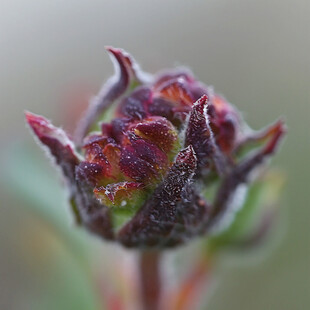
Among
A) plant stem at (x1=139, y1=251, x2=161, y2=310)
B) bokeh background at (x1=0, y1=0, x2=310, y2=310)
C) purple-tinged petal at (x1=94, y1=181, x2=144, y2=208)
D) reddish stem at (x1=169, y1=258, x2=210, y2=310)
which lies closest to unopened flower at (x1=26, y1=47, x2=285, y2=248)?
purple-tinged petal at (x1=94, y1=181, x2=144, y2=208)

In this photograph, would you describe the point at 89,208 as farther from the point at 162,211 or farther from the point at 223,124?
the point at 223,124

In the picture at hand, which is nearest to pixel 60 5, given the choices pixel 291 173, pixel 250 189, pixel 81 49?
pixel 81 49

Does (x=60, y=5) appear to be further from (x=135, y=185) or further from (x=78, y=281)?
(x=135, y=185)

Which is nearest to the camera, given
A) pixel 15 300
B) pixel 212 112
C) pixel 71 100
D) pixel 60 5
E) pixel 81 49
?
pixel 212 112

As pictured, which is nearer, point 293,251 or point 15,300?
point 15,300

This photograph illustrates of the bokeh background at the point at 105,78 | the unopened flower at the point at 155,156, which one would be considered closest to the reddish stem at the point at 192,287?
the bokeh background at the point at 105,78

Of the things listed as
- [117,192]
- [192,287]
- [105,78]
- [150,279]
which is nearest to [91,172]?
[117,192]

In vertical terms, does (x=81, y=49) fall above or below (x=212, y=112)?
above
